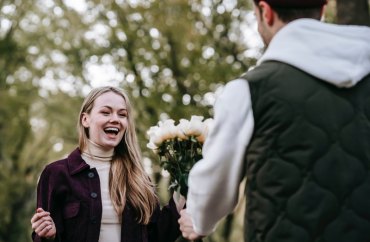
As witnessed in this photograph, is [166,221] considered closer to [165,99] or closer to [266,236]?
[266,236]

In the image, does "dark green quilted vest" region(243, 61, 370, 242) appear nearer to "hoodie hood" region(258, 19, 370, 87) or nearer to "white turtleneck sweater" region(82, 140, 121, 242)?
"hoodie hood" region(258, 19, 370, 87)

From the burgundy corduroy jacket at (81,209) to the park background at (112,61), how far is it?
10597mm

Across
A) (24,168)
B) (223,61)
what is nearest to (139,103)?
(223,61)

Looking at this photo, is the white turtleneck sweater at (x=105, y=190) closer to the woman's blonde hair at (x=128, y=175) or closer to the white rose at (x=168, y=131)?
the woman's blonde hair at (x=128, y=175)

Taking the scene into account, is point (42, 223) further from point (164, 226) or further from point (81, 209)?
point (164, 226)

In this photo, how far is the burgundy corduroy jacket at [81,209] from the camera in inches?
173

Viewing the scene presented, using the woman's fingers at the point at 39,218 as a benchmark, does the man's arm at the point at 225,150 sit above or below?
above

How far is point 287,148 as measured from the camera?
8.45ft

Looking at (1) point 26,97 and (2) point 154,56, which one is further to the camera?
(1) point 26,97

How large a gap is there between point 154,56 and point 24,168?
8.30 metres

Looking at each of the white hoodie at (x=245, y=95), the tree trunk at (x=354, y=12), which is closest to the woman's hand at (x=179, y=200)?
the white hoodie at (x=245, y=95)

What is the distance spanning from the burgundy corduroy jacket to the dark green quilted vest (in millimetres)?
1963

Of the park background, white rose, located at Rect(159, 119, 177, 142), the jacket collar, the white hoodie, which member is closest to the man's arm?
the white hoodie

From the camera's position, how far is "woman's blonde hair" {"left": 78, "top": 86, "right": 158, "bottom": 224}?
4590 millimetres
